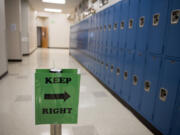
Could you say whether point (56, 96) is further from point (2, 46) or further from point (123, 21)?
point (2, 46)

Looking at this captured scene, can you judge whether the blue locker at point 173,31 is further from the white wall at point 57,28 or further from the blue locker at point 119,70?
the white wall at point 57,28

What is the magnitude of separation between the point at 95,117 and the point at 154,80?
3.38ft

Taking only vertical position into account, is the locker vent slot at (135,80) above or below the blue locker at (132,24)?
below

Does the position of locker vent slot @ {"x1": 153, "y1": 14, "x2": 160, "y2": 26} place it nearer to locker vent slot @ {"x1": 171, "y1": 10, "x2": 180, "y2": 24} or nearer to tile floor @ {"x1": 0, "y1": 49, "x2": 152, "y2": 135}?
locker vent slot @ {"x1": 171, "y1": 10, "x2": 180, "y2": 24}

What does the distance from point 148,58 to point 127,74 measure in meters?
0.64

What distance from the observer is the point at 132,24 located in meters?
2.32

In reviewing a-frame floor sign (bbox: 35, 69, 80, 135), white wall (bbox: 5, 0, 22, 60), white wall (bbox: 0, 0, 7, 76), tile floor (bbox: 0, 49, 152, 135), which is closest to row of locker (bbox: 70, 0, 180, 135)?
tile floor (bbox: 0, 49, 152, 135)

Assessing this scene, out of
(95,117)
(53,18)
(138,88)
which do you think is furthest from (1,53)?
(53,18)

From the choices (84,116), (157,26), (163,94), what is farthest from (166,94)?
(84,116)

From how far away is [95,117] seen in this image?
2170 millimetres

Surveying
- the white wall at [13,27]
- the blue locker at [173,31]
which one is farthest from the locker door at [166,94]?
the white wall at [13,27]

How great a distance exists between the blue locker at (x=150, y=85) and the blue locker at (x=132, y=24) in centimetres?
52

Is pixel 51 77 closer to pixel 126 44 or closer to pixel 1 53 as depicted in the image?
pixel 126 44

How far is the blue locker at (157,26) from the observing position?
1665 mm
